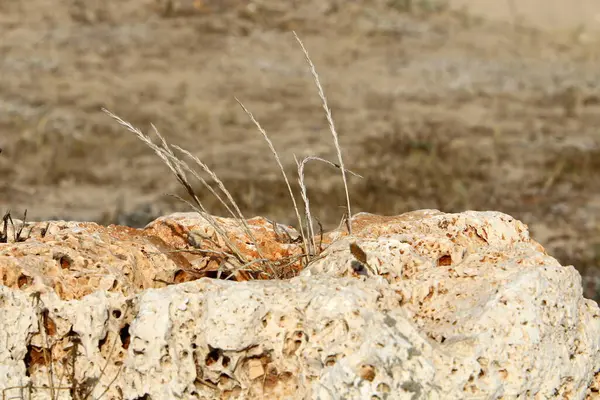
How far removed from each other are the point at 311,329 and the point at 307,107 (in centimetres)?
1206

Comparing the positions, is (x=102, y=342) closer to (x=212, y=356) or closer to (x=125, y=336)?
(x=125, y=336)

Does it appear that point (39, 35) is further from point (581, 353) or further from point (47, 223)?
point (581, 353)

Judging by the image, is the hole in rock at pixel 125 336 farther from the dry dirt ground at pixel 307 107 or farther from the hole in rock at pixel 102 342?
the dry dirt ground at pixel 307 107

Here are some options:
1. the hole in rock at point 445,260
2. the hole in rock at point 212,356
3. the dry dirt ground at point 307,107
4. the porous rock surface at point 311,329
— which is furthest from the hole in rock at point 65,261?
the dry dirt ground at point 307,107

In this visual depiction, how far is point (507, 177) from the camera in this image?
11906mm

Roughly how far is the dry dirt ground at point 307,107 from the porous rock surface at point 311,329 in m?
5.26

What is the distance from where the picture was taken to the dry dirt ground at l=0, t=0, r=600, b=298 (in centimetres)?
1083

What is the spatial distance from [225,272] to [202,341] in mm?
729

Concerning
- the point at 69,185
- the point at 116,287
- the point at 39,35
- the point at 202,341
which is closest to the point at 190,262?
the point at 116,287

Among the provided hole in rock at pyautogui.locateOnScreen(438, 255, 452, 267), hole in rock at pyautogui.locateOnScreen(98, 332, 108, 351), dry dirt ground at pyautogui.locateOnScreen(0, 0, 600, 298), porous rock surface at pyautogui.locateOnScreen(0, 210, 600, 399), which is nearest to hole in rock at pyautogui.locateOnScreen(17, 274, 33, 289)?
porous rock surface at pyautogui.locateOnScreen(0, 210, 600, 399)

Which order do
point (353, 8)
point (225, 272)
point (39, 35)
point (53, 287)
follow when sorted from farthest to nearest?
point (353, 8) < point (39, 35) < point (225, 272) < point (53, 287)

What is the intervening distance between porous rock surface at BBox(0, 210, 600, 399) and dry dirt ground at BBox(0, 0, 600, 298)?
5.26m

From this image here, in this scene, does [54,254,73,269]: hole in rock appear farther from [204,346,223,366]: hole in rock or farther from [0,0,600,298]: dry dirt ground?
[0,0,600,298]: dry dirt ground

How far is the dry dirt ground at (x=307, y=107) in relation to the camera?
426 inches
